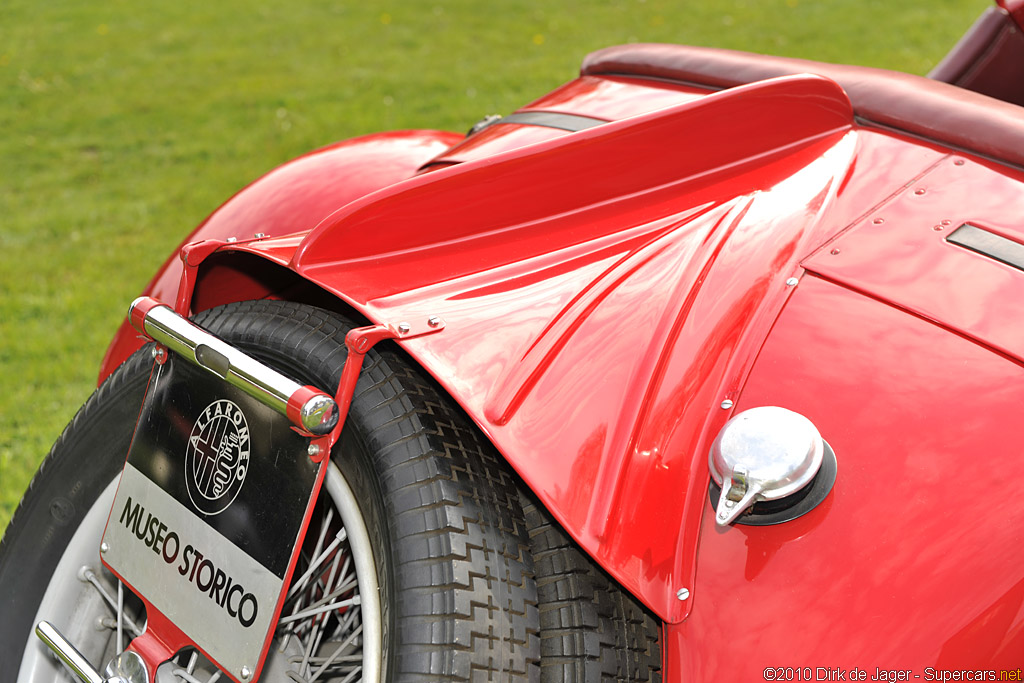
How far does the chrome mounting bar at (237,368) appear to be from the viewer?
1354mm

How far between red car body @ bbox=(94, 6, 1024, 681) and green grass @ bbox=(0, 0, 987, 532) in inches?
88.5

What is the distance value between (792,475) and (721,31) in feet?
25.4

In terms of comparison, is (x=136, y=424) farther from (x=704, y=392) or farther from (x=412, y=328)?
(x=704, y=392)

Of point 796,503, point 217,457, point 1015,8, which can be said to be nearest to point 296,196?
point 217,457

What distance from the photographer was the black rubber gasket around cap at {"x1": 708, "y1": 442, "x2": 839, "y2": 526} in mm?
1306

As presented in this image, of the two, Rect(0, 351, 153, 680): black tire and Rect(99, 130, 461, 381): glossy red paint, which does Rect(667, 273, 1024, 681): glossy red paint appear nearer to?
Rect(0, 351, 153, 680): black tire

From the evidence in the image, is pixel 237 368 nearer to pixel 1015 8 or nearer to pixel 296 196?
pixel 296 196

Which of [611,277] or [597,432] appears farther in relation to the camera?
[611,277]

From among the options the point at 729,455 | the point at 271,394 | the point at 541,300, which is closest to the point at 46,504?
the point at 271,394

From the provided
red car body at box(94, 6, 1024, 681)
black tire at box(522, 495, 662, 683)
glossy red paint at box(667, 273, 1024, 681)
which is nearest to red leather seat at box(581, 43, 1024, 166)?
red car body at box(94, 6, 1024, 681)

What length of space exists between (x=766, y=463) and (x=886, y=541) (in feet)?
0.63

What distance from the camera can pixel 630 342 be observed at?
1459 millimetres

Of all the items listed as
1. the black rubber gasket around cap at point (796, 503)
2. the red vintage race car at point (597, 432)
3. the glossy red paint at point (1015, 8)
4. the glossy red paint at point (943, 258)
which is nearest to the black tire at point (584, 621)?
the red vintage race car at point (597, 432)

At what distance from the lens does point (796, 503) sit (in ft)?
4.30
